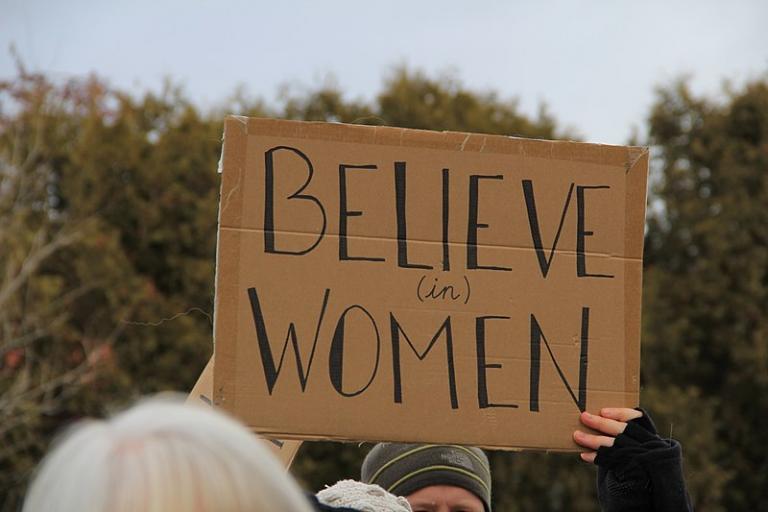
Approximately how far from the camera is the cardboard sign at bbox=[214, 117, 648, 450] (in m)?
2.20

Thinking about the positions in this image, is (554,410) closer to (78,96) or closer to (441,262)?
(441,262)

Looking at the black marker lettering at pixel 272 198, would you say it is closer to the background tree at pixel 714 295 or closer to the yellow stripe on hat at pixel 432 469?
the yellow stripe on hat at pixel 432 469

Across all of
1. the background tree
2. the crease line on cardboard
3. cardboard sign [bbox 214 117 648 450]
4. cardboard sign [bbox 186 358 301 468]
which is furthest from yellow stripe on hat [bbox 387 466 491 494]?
the background tree

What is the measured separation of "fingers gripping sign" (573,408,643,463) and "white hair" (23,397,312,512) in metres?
1.28

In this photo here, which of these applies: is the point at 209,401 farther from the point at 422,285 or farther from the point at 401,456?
the point at 422,285

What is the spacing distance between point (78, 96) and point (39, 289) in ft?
7.01

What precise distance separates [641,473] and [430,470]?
30.8 inches

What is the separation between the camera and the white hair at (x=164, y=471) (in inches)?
37.0

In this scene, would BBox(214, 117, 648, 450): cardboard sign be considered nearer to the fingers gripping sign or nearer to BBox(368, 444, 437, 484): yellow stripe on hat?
the fingers gripping sign

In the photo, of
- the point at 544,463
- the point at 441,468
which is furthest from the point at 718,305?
the point at 441,468

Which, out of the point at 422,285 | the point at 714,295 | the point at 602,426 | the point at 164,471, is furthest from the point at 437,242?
the point at 714,295

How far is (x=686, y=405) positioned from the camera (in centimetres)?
947

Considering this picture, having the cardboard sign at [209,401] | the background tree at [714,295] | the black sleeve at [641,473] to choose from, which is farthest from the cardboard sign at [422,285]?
the background tree at [714,295]

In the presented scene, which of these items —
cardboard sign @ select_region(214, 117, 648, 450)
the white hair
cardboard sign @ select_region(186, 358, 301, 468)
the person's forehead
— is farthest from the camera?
the person's forehead
